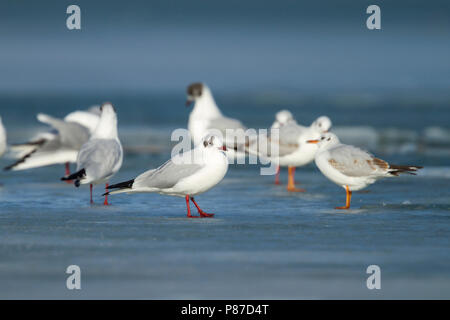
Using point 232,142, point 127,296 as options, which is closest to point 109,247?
point 127,296

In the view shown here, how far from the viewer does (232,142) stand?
11.3 metres

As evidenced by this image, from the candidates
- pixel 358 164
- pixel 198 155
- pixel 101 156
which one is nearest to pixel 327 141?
pixel 358 164

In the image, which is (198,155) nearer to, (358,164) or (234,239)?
(234,239)

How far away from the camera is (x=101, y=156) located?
8.55 meters

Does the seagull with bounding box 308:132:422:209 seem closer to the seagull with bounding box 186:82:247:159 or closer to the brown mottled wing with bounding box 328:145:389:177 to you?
the brown mottled wing with bounding box 328:145:389:177

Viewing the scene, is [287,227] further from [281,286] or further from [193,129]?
[193,129]

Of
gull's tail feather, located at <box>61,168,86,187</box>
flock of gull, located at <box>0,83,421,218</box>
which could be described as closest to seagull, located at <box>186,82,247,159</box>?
flock of gull, located at <box>0,83,421,218</box>

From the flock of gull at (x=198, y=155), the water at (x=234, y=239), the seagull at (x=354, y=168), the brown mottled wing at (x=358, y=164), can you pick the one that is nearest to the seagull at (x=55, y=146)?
the flock of gull at (x=198, y=155)

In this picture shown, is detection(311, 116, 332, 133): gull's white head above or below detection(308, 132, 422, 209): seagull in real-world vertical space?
above

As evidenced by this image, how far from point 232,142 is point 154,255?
18.0 ft

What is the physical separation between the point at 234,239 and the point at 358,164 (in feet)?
7.29

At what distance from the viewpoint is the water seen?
519 cm

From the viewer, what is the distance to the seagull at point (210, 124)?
1123 cm

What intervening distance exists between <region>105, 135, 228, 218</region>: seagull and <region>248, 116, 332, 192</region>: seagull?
2324mm
